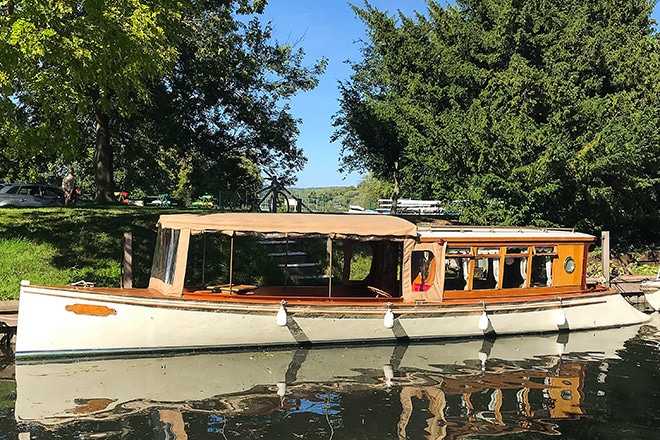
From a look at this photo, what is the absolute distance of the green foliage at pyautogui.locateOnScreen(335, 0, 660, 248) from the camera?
18.2 meters

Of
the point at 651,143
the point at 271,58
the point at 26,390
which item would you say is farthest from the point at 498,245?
the point at 271,58

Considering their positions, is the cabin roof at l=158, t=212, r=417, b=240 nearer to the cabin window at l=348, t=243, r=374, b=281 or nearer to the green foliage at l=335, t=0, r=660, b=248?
the cabin window at l=348, t=243, r=374, b=281

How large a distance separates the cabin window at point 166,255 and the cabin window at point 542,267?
782 cm

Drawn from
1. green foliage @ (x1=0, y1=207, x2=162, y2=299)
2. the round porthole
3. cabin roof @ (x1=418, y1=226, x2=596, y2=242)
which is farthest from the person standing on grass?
the round porthole

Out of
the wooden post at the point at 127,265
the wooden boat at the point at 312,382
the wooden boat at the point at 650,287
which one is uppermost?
the wooden post at the point at 127,265

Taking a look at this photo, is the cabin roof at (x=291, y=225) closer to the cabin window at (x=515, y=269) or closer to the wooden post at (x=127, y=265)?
the wooden post at (x=127, y=265)

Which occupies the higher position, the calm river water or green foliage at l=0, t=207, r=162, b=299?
green foliage at l=0, t=207, r=162, b=299

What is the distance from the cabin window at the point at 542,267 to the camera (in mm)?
12719

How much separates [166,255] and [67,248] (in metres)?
4.99

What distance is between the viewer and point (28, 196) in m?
25.4

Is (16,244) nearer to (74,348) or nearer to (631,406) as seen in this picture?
(74,348)

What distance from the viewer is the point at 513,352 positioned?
444 inches

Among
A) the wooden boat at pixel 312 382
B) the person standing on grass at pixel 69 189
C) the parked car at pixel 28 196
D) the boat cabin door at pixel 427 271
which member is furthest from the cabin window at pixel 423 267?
the parked car at pixel 28 196

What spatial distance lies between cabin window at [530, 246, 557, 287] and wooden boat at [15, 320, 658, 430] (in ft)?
6.03
